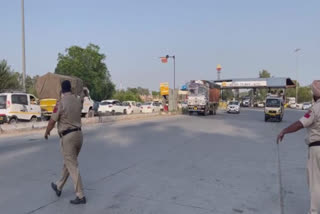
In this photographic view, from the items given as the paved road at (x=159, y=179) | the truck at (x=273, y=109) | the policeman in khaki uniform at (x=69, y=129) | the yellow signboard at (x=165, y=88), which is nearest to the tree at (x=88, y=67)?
the yellow signboard at (x=165, y=88)

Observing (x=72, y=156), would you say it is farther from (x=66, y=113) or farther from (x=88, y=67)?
(x=88, y=67)

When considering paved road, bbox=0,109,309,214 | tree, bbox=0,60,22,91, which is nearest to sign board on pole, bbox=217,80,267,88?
tree, bbox=0,60,22,91

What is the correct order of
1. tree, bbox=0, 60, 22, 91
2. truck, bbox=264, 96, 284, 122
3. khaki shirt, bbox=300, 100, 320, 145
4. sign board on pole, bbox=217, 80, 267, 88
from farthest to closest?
sign board on pole, bbox=217, 80, 267, 88, tree, bbox=0, 60, 22, 91, truck, bbox=264, 96, 284, 122, khaki shirt, bbox=300, 100, 320, 145

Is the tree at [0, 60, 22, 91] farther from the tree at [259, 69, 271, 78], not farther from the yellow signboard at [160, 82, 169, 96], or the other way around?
the tree at [259, 69, 271, 78]

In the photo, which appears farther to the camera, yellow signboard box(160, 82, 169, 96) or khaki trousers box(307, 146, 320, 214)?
yellow signboard box(160, 82, 169, 96)

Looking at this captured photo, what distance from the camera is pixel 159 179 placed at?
262 inches

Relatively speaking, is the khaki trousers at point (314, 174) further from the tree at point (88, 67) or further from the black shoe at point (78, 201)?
the tree at point (88, 67)

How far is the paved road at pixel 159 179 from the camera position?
4.99 meters

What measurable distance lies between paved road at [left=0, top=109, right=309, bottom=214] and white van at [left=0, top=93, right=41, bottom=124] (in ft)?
20.0

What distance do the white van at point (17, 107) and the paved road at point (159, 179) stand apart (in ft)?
20.0

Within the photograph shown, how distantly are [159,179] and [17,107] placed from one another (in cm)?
1339

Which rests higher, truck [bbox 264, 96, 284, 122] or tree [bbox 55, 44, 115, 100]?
tree [bbox 55, 44, 115, 100]

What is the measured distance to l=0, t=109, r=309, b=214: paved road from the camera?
4.99m

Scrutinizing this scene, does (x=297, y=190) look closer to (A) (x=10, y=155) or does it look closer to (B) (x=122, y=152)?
(B) (x=122, y=152)
